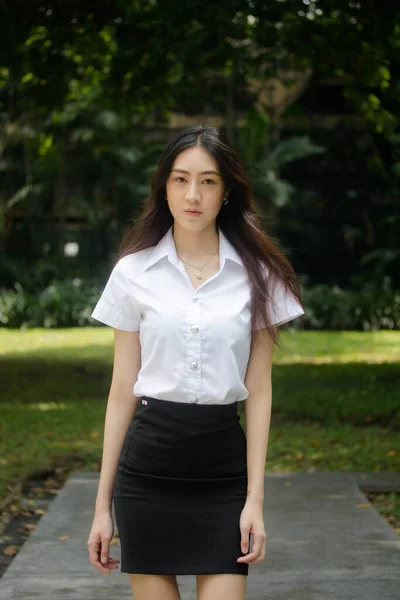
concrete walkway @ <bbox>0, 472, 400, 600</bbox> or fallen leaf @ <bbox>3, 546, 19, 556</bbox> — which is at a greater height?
concrete walkway @ <bbox>0, 472, 400, 600</bbox>

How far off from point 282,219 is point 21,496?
19.3 meters

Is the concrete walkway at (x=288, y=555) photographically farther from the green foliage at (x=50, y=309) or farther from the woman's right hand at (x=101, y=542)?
the green foliage at (x=50, y=309)

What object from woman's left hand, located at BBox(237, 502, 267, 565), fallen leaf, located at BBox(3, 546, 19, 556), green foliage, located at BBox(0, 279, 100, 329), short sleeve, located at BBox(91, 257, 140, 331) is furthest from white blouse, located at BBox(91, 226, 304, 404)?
green foliage, located at BBox(0, 279, 100, 329)

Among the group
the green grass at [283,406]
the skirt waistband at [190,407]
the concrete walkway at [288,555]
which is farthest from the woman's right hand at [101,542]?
the green grass at [283,406]

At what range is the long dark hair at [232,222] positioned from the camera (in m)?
3.11

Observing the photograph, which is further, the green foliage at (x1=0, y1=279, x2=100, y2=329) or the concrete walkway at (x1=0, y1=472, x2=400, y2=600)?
the green foliage at (x1=0, y1=279, x2=100, y2=329)

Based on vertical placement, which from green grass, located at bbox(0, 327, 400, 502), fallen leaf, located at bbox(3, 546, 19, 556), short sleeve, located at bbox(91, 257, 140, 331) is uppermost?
short sleeve, located at bbox(91, 257, 140, 331)

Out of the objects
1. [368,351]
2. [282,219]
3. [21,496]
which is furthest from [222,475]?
[282,219]

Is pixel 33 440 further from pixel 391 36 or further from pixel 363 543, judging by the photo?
pixel 391 36

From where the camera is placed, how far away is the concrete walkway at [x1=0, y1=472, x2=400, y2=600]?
5105 mm

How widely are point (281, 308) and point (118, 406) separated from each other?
563mm

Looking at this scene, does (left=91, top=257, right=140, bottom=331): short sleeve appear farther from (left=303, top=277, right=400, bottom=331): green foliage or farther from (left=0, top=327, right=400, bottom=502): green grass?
(left=303, top=277, right=400, bottom=331): green foliage

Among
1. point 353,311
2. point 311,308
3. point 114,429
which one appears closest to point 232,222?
point 114,429

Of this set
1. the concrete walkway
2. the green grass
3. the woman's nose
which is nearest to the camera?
the woman's nose
